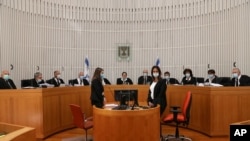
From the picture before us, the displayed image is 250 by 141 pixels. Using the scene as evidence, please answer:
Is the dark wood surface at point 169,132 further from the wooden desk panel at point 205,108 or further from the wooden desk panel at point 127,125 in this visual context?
the wooden desk panel at point 127,125

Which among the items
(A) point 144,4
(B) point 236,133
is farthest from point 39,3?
(B) point 236,133

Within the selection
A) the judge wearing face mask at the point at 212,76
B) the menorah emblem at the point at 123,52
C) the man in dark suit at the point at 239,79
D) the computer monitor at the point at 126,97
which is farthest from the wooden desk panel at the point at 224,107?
the menorah emblem at the point at 123,52

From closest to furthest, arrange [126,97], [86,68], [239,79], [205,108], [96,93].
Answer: [126,97], [96,93], [205,108], [239,79], [86,68]

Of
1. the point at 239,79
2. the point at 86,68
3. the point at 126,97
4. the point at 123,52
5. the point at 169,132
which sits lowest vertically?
the point at 169,132

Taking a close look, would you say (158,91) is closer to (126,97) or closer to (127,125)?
(126,97)

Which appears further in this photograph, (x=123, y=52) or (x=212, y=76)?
(x=123, y=52)

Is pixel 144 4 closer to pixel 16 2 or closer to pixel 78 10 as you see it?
pixel 78 10

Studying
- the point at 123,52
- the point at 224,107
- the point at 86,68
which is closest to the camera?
the point at 224,107

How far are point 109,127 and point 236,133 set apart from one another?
291cm

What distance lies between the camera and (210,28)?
9.80 m

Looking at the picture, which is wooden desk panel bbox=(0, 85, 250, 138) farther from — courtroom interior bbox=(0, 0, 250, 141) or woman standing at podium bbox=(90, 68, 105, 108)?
woman standing at podium bbox=(90, 68, 105, 108)

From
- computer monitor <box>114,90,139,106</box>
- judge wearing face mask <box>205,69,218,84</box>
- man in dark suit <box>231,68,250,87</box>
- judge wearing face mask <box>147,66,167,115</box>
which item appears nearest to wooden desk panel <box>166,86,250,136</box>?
judge wearing face mask <box>147,66,167,115</box>

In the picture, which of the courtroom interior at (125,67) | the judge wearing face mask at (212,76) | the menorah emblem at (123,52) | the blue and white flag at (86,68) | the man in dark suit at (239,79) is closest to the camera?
the courtroom interior at (125,67)

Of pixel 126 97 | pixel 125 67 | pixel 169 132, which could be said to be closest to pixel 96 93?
pixel 126 97
